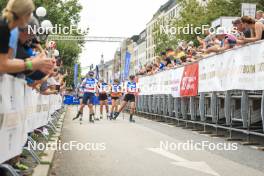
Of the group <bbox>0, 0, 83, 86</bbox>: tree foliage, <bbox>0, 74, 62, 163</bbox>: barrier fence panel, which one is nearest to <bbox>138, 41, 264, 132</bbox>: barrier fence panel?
<bbox>0, 74, 62, 163</bbox>: barrier fence panel

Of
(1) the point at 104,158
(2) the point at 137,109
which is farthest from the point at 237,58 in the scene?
(2) the point at 137,109

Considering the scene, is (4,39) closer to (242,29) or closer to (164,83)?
(242,29)

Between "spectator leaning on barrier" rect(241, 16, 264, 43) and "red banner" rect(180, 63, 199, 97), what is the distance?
11.2 ft

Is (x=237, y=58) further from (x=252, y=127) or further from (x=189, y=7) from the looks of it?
(x=189, y=7)

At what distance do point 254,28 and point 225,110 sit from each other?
82.3 inches

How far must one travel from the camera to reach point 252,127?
1147 centimetres

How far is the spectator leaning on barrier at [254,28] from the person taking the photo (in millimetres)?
11102

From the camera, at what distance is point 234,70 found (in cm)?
1186

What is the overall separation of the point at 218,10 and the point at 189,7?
455 cm

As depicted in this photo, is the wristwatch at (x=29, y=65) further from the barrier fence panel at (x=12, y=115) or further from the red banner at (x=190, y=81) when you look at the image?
the red banner at (x=190, y=81)

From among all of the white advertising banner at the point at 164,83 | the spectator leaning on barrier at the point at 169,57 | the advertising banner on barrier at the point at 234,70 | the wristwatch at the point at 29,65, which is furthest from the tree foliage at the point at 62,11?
the wristwatch at the point at 29,65

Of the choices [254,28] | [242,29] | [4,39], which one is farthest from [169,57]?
[4,39]

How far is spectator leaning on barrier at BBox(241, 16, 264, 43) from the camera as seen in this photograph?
36.4 feet

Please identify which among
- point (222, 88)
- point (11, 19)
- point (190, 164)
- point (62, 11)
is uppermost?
point (62, 11)
